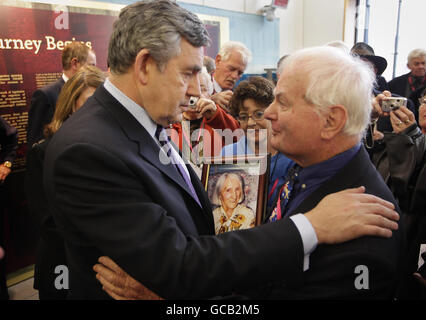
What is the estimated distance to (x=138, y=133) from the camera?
4.52ft

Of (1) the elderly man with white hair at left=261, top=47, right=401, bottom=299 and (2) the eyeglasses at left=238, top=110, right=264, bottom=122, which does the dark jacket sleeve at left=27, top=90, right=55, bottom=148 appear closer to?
(2) the eyeglasses at left=238, top=110, right=264, bottom=122

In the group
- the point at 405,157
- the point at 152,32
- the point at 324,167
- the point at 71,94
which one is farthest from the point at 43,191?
the point at 405,157

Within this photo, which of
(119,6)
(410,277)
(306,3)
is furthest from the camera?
(306,3)

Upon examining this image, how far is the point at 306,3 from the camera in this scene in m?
8.68

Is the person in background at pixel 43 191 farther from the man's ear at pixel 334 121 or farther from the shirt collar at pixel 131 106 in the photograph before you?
the man's ear at pixel 334 121

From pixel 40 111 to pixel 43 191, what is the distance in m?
1.57

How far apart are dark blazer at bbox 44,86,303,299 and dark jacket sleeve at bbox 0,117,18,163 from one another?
2608 mm

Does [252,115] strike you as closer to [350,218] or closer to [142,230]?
[350,218]

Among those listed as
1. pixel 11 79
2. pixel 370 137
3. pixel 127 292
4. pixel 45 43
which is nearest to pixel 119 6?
pixel 45 43

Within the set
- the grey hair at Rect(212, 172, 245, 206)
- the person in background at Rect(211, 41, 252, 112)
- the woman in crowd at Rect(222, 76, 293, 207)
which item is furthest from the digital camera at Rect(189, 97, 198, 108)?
the grey hair at Rect(212, 172, 245, 206)

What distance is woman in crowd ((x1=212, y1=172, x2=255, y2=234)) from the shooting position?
1699mm
